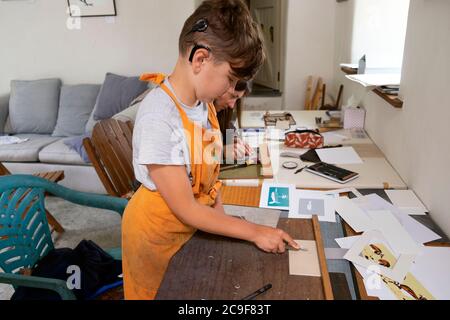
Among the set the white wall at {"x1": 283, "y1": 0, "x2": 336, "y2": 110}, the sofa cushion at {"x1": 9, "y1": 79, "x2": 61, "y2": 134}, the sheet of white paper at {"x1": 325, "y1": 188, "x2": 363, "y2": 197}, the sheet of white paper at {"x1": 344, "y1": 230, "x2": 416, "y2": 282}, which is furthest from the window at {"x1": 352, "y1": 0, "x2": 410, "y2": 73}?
the sofa cushion at {"x1": 9, "y1": 79, "x2": 61, "y2": 134}

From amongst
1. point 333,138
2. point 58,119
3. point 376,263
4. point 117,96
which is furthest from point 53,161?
point 376,263

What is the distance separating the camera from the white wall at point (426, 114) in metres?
1.05

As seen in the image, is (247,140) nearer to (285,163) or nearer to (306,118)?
(285,163)

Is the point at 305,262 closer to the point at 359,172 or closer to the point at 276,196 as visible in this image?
the point at 276,196

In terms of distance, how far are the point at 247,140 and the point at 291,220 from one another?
0.93m

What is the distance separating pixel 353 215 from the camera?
1.13m

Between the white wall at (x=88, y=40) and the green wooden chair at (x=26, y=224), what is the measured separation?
2272 millimetres

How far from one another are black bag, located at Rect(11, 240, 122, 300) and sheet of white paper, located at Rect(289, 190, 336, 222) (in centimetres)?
70

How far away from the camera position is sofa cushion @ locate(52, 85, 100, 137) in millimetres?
3170

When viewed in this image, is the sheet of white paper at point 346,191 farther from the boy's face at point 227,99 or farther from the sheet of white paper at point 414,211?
the boy's face at point 227,99

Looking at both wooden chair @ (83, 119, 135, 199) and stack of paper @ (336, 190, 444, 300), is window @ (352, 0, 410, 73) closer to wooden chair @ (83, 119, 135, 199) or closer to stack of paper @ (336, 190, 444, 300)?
stack of paper @ (336, 190, 444, 300)

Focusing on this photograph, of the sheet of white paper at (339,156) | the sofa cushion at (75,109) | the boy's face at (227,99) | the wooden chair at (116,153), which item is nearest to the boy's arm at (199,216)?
the boy's face at (227,99)
